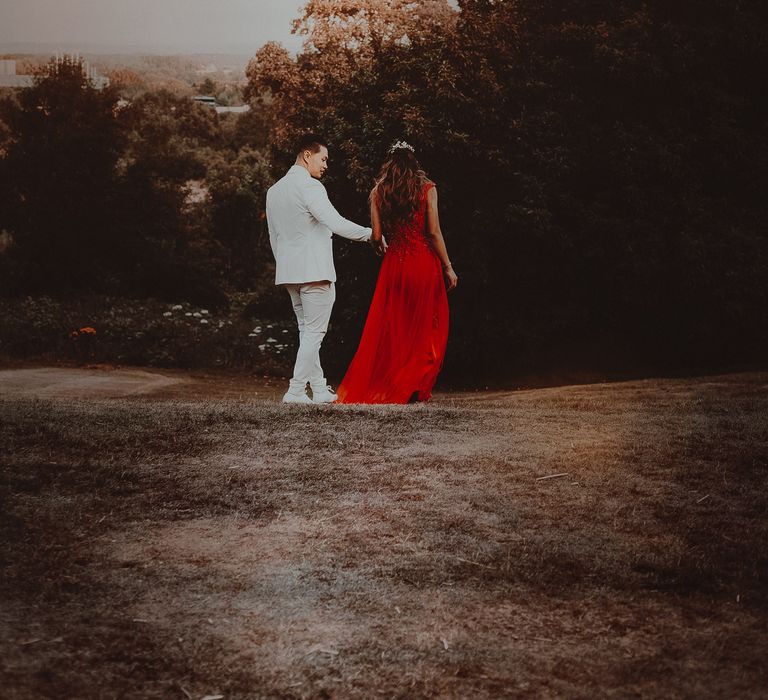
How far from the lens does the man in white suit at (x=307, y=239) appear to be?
24.3ft

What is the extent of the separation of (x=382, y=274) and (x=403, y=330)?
0.56 m

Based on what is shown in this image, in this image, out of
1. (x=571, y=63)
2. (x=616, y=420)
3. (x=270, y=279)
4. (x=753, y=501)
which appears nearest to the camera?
(x=753, y=501)

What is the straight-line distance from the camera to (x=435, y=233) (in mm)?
7938

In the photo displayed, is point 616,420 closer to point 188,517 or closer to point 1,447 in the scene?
point 188,517

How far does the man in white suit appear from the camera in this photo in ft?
24.3

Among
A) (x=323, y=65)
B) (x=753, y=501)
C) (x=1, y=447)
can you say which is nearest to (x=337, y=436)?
(x=1, y=447)

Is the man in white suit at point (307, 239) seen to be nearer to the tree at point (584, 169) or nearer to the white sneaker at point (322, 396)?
the white sneaker at point (322, 396)

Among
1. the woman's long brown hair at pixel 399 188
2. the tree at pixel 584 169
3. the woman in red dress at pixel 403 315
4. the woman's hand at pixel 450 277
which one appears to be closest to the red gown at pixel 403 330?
the woman in red dress at pixel 403 315

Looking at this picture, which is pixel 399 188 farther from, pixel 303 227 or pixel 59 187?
pixel 59 187

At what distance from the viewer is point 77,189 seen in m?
23.0

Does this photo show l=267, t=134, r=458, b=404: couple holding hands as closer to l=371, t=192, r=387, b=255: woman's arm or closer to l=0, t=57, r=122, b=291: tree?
l=371, t=192, r=387, b=255: woman's arm

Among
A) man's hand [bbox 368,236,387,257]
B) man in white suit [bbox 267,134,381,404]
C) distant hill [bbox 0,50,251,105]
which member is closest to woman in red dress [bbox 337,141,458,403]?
man's hand [bbox 368,236,387,257]

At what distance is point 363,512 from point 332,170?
12.7m

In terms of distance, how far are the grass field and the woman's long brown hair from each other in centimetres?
208
